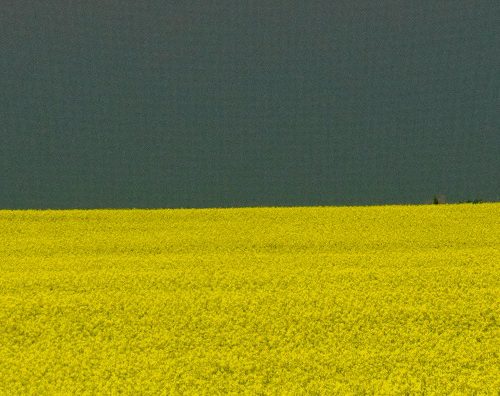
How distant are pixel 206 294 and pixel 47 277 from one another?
2256 millimetres

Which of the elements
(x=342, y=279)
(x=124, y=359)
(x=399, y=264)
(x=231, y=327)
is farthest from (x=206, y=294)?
(x=399, y=264)

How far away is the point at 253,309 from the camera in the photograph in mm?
5062

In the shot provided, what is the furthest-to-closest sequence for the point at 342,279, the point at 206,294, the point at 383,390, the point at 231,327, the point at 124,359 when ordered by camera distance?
the point at 342,279
the point at 206,294
the point at 231,327
the point at 124,359
the point at 383,390

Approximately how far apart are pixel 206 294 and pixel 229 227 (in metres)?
2.89

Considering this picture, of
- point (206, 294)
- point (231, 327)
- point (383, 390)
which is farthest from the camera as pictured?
point (206, 294)

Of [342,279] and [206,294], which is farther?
[342,279]

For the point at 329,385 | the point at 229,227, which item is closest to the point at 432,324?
the point at 329,385

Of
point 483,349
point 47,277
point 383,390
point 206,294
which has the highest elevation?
point 47,277

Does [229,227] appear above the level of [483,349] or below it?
above

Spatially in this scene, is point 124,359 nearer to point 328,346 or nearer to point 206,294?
point 206,294

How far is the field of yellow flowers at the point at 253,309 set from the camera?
4.04 metres

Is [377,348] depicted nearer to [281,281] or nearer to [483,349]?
[483,349]

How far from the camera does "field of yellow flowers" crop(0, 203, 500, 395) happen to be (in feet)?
13.2

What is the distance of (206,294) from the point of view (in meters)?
5.46
